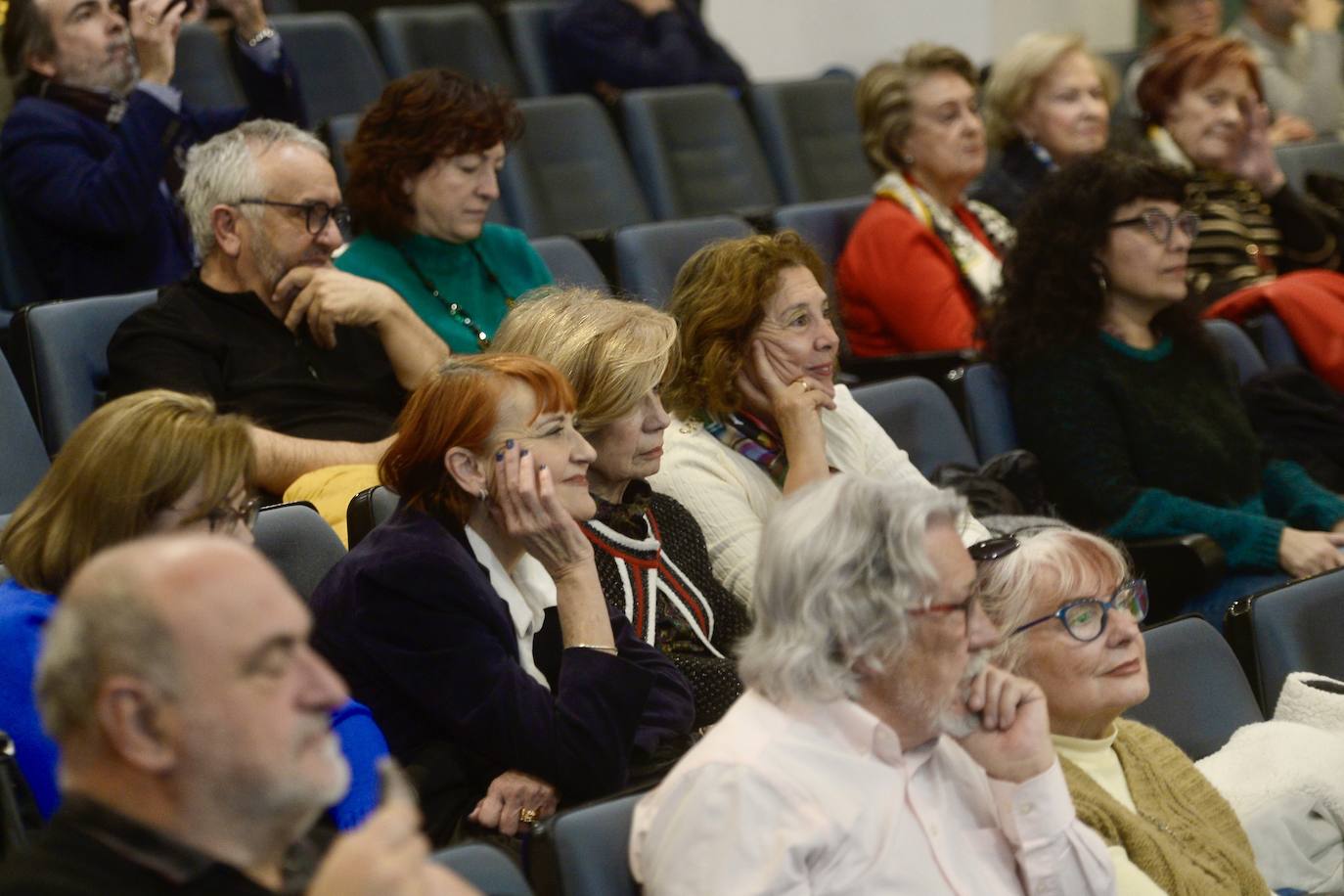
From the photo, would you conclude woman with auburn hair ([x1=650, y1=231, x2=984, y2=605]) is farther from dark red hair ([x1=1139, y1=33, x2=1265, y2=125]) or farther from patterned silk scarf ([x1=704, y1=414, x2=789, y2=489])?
dark red hair ([x1=1139, y1=33, x2=1265, y2=125])

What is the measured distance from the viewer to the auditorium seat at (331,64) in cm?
497

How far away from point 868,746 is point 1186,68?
3662 millimetres

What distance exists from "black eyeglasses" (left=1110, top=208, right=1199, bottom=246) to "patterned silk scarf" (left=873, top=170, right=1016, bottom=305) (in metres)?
0.69

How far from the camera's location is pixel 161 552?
3.96 feet

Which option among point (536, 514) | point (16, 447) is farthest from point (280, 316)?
point (536, 514)

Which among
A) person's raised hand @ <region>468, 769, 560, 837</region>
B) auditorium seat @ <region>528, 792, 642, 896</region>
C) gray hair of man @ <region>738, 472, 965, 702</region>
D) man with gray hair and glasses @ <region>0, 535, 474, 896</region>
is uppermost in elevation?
man with gray hair and glasses @ <region>0, 535, 474, 896</region>

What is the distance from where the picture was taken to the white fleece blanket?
2.28 meters

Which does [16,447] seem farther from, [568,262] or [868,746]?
[868,746]

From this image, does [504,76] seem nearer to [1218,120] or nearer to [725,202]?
[725,202]

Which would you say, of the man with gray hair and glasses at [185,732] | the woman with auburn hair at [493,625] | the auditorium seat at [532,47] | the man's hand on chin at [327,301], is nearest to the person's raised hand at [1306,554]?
the woman with auburn hair at [493,625]

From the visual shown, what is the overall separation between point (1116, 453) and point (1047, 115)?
1.67 meters

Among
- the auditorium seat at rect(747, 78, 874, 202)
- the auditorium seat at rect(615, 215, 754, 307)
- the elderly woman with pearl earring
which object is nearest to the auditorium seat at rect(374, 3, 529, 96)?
the auditorium seat at rect(747, 78, 874, 202)

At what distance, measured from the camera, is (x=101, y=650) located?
1.19m

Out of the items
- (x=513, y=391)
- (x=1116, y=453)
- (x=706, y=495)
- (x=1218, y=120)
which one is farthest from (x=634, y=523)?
(x=1218, y=120)
